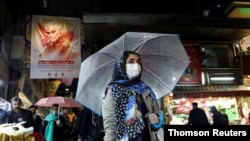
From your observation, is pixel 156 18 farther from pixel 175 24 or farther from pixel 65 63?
pixel 65 63

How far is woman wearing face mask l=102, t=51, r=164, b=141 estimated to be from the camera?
258 cm

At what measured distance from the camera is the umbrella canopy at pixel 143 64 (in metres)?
3.31

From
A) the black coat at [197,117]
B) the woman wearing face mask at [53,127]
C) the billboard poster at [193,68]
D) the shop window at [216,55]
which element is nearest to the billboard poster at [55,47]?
the woman wearing face mask at [53,127]

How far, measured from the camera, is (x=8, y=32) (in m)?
8.12

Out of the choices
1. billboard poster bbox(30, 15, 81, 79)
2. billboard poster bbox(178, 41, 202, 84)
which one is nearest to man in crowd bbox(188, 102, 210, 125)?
billboard poster bbox(178, 41, 202, 84)

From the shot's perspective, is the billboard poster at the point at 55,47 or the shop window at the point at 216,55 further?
the shop window at the point at 216,55

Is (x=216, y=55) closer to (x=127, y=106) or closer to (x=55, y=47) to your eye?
(x=55, y=47)

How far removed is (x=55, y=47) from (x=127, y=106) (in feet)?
16.3

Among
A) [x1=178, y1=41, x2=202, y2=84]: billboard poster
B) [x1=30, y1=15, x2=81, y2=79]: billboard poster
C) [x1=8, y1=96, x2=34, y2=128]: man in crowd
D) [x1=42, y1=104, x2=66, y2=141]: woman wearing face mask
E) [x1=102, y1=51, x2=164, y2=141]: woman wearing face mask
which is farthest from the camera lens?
[x1=178, y1=41, x2=202, y2=84]: billboard poster

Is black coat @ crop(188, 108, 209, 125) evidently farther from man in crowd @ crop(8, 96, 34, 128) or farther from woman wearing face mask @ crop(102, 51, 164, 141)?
woman wearing face mask @ crop(102, 51, 164, 141)

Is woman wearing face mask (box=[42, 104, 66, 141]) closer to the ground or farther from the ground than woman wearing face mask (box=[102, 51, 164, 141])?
closer to the ground

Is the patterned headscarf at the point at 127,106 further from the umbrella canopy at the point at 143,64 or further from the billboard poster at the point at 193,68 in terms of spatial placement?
the billboard poster at the point at 193,68

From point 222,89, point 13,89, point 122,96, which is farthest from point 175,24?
point 122,96

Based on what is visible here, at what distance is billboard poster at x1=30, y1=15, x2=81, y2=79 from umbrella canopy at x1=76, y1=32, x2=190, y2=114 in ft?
12.0
